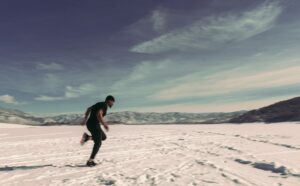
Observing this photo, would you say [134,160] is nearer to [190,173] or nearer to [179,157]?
[179,157]

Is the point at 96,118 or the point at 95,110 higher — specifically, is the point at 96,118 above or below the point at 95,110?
below

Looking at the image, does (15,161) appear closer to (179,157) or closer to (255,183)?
(179,157)

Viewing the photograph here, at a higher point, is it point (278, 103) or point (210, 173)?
point (278, 103)

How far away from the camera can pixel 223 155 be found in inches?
404

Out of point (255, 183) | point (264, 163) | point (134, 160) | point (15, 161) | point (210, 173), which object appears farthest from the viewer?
point (15, 161)

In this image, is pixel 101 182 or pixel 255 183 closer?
pixel 255 183

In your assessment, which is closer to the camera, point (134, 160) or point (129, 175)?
point (129, 175)

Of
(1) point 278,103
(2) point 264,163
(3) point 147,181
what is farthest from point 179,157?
(1) point 278,103

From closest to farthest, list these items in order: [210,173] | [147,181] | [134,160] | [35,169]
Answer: [147,181]
[210,173]
[35,169]
[134,160]

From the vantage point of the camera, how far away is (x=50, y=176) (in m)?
7.65

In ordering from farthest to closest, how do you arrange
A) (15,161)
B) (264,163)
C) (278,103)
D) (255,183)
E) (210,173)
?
(278,103) → (15,161) → (264,163) → (210,173) → (255,183)

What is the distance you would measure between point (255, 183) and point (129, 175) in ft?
9.09

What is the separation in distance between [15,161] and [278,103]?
135490 millimetres

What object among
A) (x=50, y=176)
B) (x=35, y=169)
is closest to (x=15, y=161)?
(x=35, y=169)
